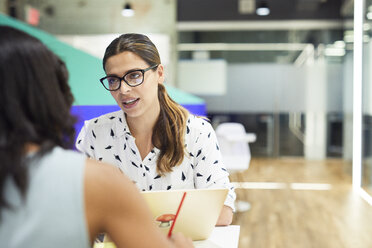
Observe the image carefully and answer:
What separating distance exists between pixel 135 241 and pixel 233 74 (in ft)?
25.5

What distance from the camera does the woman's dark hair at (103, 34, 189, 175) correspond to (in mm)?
1498

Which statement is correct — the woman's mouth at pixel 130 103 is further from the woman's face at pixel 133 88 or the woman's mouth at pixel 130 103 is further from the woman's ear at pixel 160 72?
the woman's ear at pixel 160 72

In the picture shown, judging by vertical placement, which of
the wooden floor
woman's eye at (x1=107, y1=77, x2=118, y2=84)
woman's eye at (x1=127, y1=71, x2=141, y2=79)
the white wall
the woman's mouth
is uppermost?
the white wall

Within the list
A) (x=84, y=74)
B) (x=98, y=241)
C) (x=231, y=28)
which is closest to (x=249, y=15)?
(x=231, y=28)

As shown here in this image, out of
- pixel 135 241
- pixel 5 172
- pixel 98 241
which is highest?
pixel 5 172

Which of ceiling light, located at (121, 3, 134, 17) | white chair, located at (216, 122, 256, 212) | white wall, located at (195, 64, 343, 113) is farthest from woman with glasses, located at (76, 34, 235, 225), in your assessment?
white wall, located at (195, 64, 343, 113)

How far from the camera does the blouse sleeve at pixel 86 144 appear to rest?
1.66 meters

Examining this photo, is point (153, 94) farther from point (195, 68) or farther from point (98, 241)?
point (195, 68)

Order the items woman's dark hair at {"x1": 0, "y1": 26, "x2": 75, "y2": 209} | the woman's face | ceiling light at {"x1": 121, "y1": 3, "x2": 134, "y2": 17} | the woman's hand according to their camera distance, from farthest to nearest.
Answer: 1. ceiling light at {"x1": 121, "y1": 3, "x2": 134, "y2": 17}
2. the woman's face
3. the woman's hand
4. woman's dark hair at {"x1": 0, "y1": 26, "x2": 75, "y2": 209}

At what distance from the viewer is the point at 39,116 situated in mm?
742

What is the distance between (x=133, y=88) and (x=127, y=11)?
6276 mm

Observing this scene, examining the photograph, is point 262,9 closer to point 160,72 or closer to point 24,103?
point 160,72

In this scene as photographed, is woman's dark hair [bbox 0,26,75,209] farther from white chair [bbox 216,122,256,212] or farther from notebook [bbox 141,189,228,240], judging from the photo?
white chair [bbox 216,122,256,212]

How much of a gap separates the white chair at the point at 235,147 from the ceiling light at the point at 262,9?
3.37 meters
